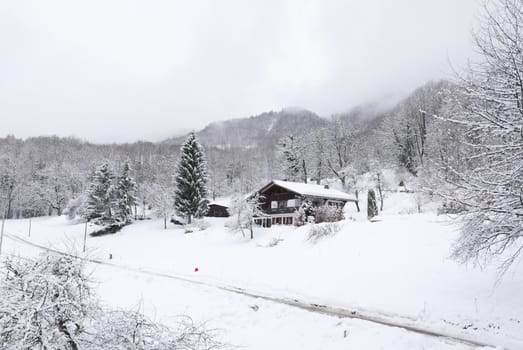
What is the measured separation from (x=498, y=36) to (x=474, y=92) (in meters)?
1.51

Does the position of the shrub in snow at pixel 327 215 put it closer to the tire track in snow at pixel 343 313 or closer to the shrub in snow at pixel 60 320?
the tire track in snow at pixel 343 313

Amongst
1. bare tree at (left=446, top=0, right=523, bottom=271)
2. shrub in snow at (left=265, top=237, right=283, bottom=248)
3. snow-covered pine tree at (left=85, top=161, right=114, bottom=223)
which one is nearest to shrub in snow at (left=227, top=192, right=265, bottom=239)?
shrub in snow at (left=265, top=237, right=283, bottom=248)

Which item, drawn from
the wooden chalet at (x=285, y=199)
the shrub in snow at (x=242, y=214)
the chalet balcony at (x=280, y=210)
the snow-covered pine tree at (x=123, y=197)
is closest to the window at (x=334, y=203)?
the wooden chalet at (x=285, y=199)

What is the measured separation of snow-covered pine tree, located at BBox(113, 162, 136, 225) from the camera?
54.2m

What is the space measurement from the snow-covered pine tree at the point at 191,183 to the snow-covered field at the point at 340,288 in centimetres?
1667

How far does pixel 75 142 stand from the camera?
131875 millimetres

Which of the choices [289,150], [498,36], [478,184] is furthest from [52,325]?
[289,150]

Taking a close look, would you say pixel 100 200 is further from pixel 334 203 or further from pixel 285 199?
pixel 334 203

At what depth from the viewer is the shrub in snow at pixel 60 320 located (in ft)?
15.1

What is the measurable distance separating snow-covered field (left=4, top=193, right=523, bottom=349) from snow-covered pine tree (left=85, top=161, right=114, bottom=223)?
24.8m

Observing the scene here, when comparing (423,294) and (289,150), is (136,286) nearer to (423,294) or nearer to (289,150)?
(423,294)

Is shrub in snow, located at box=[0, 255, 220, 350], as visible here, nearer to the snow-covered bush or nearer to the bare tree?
the snow-covered bush

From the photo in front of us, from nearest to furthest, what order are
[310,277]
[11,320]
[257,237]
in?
[11,320] → [310,277] → [257,237]

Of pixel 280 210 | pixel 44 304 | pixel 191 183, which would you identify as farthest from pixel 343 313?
pixel 191 183
